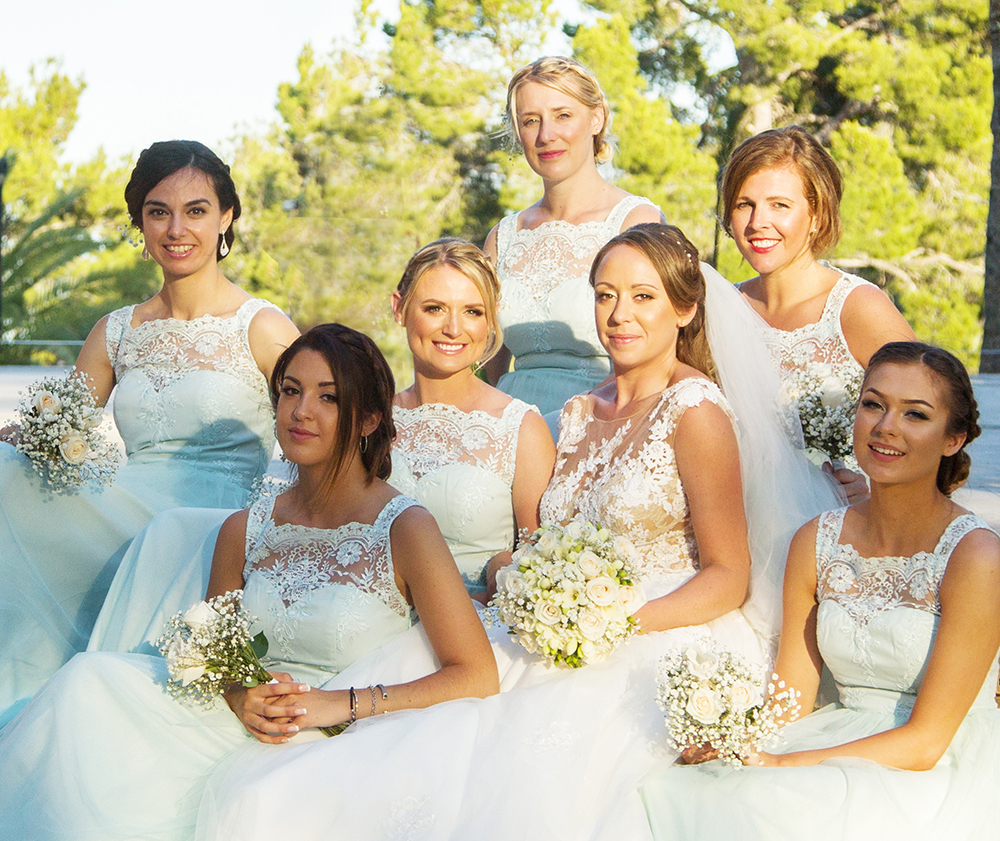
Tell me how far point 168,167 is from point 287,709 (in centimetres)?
280

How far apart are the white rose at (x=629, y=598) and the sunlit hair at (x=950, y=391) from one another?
90 cm

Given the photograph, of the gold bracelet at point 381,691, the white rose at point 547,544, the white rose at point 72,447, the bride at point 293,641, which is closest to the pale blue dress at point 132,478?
the white rose at point 72,447

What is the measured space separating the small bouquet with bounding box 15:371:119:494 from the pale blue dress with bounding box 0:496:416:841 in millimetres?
1404

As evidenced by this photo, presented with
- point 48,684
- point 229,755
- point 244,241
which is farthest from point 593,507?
point 244,241

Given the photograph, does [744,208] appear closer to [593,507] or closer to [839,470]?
[839,470]

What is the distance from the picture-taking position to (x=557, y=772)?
10.2 ft

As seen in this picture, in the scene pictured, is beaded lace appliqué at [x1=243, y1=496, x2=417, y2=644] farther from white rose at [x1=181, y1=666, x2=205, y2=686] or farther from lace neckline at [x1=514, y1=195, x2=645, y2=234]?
lace neckline at [x1=514, y1=195, x2=645, y2=234]

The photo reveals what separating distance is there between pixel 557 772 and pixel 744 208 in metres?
2.34

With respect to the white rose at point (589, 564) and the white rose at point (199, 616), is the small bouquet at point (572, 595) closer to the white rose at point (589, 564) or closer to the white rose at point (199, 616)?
the white rose at point (589, 564)

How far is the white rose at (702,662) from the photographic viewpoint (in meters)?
2.90

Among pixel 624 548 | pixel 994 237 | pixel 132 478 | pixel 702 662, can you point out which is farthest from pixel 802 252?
pixel 994 237

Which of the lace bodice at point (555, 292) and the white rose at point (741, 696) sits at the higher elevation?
the lace bodice at point (555, 292)

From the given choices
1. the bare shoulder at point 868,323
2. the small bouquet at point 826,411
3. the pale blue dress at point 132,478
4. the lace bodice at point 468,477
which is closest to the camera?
the small bouquet at point 826,411

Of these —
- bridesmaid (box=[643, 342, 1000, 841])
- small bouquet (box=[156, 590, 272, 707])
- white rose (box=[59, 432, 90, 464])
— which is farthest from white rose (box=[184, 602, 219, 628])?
white rose (box=[59, 432, 90, 464])
